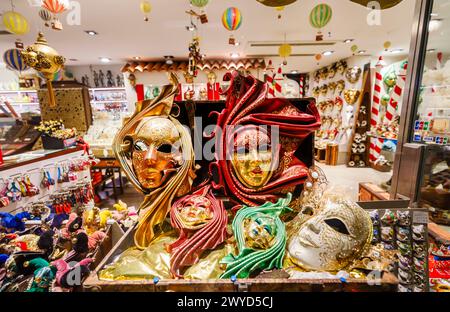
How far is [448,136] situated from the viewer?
147cm

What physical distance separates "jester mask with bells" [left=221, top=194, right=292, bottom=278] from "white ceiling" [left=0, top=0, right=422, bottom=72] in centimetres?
253

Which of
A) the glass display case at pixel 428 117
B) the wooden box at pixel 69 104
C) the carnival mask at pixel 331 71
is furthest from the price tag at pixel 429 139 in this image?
the wooden box at pixel 69 104

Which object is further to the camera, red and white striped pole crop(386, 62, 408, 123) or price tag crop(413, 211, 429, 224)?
red and white striped pole crop(386, 62, 408, 123)

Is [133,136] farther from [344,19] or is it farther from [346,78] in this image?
[346,78]

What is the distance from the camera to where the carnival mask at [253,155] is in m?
1.00

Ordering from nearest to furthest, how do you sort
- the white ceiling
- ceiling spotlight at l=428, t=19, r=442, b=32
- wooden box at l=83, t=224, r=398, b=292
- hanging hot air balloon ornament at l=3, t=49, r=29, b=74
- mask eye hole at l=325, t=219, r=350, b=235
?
wooden box at l=83, t=224, r=398, b=292 → mask eye hole at l=325, t=219, r=350, b=235 → ceiling spotlight at l=428, t=19, r=442, b=32 → the white ceiling → hanging hot air balloon ornament at l=3, t=49, r=29, b=74

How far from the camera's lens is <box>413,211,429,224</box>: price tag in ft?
3.06

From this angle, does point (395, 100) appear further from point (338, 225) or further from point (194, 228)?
point (194, 228)

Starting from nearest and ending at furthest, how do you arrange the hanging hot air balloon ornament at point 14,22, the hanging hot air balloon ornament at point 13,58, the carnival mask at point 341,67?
the hanging hot air balloon ornament at point 14,22 → the hanging hot air balloon ornament at point 13,58 → the carnival mask at point 341,67

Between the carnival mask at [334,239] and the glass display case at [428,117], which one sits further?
the glass display case at [428,117]

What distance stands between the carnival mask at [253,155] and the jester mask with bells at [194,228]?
0.21 meters

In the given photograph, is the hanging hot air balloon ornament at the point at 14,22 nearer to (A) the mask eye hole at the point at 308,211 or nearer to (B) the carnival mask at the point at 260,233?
(B) the carnival mask at the point at 260,233

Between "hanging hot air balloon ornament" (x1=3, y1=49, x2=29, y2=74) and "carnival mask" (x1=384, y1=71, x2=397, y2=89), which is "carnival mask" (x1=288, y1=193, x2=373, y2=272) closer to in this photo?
"hanging hot air balloon ornament" (x1=3, y1=49, x2=29, y2=74)

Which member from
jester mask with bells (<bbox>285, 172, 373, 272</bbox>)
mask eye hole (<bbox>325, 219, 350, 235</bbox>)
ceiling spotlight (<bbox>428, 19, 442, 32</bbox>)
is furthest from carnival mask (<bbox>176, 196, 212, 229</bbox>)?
ceiling spotlight (<bbox>428, 19, 442, 32</bbox>)
